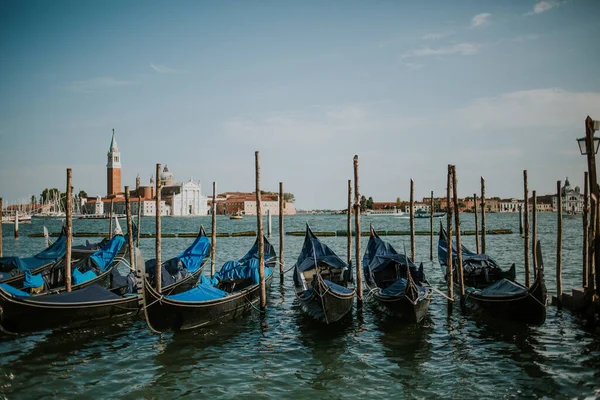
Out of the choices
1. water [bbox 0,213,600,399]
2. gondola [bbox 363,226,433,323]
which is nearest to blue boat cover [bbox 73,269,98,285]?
water [bbox 0,213,600,399]

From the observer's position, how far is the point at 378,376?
7.08 metres

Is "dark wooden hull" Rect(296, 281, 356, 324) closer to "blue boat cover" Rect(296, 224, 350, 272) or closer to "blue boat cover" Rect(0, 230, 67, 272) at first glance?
"blue boat cover" Rect(296, 224, 350, 272)

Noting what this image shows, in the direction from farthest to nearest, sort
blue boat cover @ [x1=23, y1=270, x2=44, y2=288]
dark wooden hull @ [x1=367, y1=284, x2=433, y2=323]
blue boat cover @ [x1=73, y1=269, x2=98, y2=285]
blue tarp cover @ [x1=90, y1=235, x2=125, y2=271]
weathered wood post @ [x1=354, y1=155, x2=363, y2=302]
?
blue tarp cover @ [x1=90, y1=235, x2=125, y2=271] < blue boat cover @ [x1=73, y1=269, x2=98, y2=285] < blue boat cover @ [x1=23, y1=270, x2=44, y2=288] < weathered wood post @ [x1=354, y1=155, x2=363, y2=302] < dark wooden hull @ [x1=367, y1=284, x2=433, y2=323]

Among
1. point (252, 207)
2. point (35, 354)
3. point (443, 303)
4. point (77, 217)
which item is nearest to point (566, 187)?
point (252, 207)

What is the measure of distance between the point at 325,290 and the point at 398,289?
62.9 inches

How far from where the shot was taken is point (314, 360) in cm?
781

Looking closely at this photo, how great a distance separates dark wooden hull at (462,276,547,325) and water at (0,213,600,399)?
0.29m

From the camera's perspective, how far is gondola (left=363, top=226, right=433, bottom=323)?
9281mm

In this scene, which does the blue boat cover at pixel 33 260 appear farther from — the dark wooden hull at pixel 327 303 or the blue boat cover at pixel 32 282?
the dark wooden hull at pixel 327 303

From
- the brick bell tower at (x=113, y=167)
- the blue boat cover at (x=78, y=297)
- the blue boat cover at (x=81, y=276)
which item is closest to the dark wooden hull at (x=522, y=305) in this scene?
the blue boat cover at (x=78, y=297)

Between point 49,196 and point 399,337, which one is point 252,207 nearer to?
point 49,196

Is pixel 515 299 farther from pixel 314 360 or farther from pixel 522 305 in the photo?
pixel 314 360

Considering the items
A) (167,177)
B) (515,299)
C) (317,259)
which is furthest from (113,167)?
(515,299)

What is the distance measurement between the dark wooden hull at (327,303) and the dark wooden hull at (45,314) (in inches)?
155
